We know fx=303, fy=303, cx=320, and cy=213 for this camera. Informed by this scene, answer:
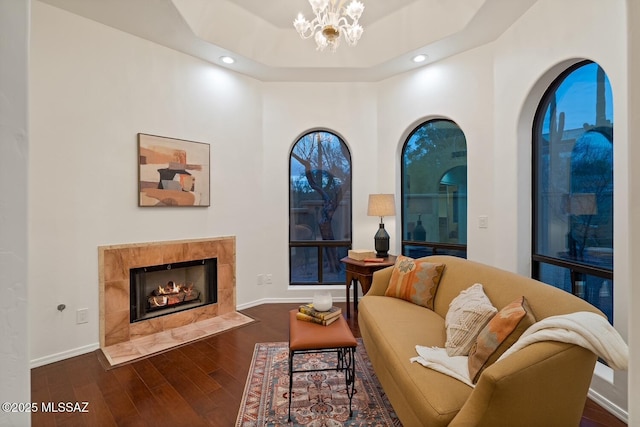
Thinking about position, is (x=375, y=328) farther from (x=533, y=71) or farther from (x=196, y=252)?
(x=533, y=71)

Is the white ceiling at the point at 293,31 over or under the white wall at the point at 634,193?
over

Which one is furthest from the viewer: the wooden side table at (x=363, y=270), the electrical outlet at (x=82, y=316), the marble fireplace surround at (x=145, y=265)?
the wooden side table at (x=363, y=270)

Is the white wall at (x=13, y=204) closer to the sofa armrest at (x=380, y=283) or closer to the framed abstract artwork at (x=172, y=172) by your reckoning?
the sofa armrest at (x=380, y=283)

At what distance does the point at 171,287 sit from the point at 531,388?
3.38 m

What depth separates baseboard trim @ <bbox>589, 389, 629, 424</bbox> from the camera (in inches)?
72.4

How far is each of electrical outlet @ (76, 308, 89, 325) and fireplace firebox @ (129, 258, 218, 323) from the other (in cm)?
37

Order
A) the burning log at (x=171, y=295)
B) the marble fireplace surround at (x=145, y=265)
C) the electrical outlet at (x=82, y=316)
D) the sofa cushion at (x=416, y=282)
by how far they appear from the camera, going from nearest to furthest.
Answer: the sofa cushion at (x=416, y=282) → the electrical outlet at (x=82, y=316) → the marble fireplace surround at (x=145, y=265) → the burning log at (x=171, y=295)

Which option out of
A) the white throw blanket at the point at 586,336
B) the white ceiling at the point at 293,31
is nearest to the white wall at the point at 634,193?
the white throw blanket at the point at 586,336

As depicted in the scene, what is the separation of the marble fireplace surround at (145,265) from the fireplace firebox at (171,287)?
0.07 m

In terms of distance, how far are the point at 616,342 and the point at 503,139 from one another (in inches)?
90.9

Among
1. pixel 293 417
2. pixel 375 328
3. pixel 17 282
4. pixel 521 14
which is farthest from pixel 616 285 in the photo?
pixel 17 282

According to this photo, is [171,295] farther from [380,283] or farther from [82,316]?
[380,283]

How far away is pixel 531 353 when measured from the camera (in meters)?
1.26

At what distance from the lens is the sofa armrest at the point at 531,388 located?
1.21m
